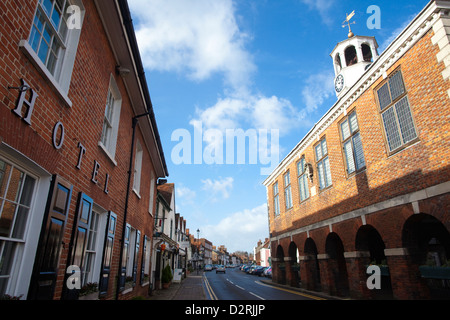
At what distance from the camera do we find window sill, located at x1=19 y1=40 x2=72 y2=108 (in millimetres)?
3305

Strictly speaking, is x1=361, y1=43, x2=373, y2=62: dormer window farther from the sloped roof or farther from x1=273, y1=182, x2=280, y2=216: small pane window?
the sloped roof

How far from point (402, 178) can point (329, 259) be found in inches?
274

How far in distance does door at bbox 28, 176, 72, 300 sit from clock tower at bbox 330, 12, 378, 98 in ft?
55.0

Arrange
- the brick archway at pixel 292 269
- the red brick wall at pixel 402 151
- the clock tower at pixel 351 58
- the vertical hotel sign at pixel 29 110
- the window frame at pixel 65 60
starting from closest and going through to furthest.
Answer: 1. the vertical hotel sign at pixel 29 110
2. the window frame at pixel 65 60
3. the red brick wall at pixel 402 151
4. the clock tower at pixel 351 58
5. the brick archway at pixel 292 269

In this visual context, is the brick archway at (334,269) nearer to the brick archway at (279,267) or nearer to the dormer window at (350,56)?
the brick archway at (279,267)

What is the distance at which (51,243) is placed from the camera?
155 inches

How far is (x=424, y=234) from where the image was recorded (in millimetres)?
12820

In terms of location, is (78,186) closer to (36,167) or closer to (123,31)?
(36,167)

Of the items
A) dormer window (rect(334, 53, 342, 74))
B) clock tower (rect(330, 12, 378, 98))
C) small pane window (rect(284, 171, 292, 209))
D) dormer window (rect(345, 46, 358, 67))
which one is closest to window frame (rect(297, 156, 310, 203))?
small pane window (rect(284, 171, 292, 209))

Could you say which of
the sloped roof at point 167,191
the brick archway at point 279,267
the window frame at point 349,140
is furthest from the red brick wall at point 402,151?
the sloped roof at point 167,191

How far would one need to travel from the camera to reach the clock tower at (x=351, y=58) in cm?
1714

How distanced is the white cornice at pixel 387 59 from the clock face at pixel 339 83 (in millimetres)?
3064

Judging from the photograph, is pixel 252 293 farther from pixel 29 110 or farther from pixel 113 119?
pixel 29 110
